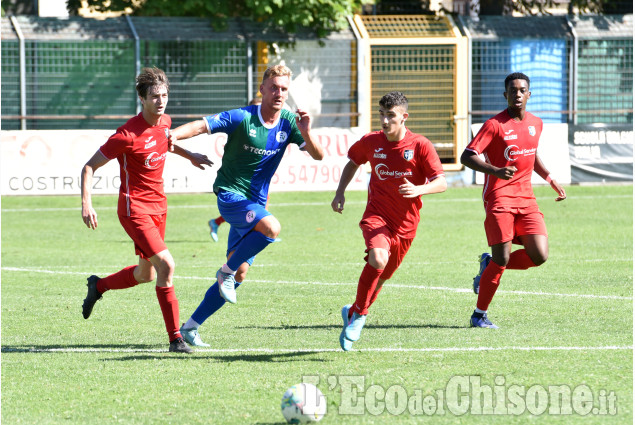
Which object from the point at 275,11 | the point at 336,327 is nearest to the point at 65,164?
the point at 275,11

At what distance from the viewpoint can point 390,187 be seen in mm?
7648

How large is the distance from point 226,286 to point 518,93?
9.49ft

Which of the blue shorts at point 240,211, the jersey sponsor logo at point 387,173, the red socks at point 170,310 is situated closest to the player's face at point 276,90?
the blue shorts at point 240,211

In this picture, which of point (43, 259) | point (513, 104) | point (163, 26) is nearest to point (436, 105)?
point (163, 26)

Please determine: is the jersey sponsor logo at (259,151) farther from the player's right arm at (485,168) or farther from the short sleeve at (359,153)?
the player's right arm at (485,168)

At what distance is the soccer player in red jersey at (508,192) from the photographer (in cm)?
840

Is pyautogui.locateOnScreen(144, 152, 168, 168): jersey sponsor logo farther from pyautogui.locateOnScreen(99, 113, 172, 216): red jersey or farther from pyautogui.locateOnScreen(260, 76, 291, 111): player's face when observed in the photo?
pyautogui.locateOnScreen(260, 76, 291, 111): player's face

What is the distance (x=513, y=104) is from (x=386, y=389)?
3.31 meters

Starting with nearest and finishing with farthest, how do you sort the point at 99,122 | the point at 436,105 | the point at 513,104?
the point at 513,104 → the point at 99,122 → the point at 436,105

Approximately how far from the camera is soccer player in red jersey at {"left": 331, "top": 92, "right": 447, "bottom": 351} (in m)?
7.39

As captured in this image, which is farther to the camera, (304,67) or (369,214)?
(304,67)

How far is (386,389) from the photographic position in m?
6.12

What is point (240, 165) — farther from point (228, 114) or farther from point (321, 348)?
point (321, 348)

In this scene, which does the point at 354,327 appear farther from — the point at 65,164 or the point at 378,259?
the point at 65,164
